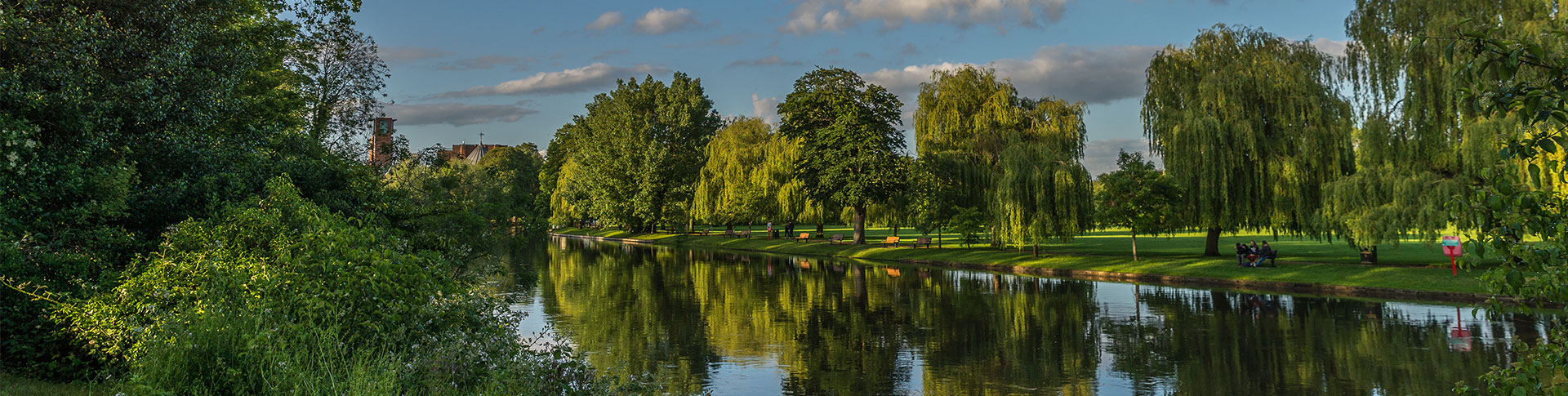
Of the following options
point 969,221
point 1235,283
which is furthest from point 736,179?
point 1235,283

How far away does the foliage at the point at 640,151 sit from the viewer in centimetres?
5919

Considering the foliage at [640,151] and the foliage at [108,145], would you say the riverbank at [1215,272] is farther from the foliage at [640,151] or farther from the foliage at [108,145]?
the foliage at [108,145]

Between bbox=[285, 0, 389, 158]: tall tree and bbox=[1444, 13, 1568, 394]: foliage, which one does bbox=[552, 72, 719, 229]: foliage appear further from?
bbox=[1444, 13, 1568, 394]: foliage

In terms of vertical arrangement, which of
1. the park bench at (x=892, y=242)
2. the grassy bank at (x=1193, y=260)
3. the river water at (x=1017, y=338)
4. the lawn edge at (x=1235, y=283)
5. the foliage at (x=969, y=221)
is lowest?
the river water at (x=1017, y=338)

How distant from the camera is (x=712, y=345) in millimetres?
16766

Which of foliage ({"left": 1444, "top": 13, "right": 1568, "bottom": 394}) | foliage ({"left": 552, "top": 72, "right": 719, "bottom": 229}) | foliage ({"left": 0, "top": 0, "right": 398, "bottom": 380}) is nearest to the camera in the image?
foliage ({"left": 1444, "top": 13, "right": 1568, "bottom": 394})

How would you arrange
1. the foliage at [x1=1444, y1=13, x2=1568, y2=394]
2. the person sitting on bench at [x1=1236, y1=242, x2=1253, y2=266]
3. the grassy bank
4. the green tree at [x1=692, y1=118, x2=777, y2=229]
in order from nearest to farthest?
the foliage at [x1=1444, y1=13, x2=1568, y2=394]
the grassy bank
the person sitting on bench at [x1=1236, y1=242, x2=1253, y2=266]
the green tree at [x1=692, y1=118, x2=777, y2=229]

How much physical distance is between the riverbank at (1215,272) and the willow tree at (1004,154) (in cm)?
136

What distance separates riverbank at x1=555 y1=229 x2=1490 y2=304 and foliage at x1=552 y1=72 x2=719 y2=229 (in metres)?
15.8

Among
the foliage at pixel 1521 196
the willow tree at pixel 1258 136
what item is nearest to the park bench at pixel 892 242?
the willow tree at pixel 1258 136

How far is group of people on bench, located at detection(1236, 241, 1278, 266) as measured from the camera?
29.6 m

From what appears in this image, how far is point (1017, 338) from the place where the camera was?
17.4 meters

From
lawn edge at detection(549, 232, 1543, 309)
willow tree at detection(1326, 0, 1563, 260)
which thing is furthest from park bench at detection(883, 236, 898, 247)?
willow tree at detection(1326, 0, 1563, 260)

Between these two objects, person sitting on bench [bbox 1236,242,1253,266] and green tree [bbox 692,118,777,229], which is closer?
person sitting on bench [bbox 1236,242,1253,266]
